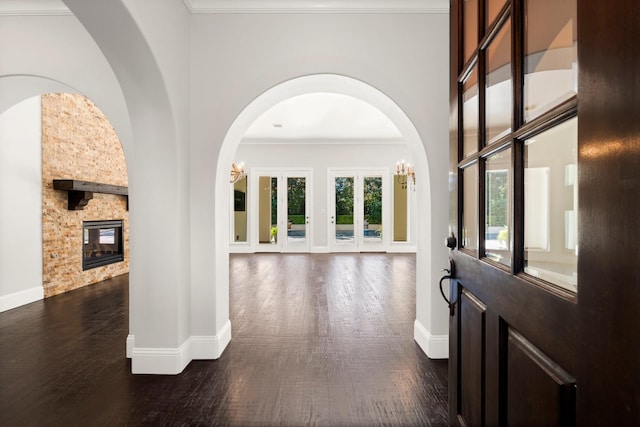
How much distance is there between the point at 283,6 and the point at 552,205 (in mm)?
2842

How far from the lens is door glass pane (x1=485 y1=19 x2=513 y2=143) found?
1091 millimetres

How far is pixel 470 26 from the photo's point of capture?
1.46m

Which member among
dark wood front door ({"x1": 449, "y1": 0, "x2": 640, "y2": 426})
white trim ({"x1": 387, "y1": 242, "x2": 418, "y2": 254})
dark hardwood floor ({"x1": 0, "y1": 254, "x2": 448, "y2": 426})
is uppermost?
dark wood front door ({"x1": 449, "y1": 0, "x2": 640, "y2": 426})

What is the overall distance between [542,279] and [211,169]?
2.61m

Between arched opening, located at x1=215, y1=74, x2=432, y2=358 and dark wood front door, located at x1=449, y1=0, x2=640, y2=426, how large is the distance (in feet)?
5.07

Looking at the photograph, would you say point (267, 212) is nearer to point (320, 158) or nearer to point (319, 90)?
point (320, 158)

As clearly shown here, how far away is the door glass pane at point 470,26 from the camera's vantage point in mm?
1388

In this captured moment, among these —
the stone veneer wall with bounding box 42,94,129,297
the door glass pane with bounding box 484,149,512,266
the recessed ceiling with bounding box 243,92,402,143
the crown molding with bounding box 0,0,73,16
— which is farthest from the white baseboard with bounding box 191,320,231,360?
the recessed ceiling with bounding box 243,92,402,143

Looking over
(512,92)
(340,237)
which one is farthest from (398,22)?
(340,237)

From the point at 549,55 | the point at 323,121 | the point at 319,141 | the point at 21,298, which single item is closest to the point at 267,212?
A: the point at 319,141

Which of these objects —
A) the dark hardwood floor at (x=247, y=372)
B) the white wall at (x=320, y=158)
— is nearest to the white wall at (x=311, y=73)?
the dark hardwood floor at (x=247, y=372)

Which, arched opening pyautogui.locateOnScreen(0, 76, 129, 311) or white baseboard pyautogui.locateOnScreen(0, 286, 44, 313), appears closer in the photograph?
white baseboard pyautogui.locateOnScreen(0, 286, 44, 313)

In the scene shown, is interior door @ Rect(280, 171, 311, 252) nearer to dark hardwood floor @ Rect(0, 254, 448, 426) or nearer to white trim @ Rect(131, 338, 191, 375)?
dark hardwood floor @ Rect(0, 254, 448, 426)

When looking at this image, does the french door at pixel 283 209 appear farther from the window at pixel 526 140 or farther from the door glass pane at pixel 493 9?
the door glass pane at pixel 493 9
